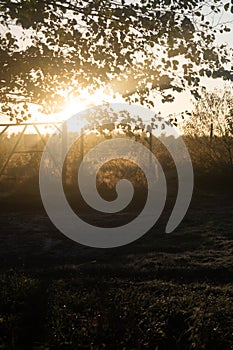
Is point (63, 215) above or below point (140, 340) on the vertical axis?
above

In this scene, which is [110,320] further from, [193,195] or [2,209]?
[193,195]

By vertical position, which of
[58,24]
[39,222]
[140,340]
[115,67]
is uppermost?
[58,24]

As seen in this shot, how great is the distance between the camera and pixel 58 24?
9844 mm

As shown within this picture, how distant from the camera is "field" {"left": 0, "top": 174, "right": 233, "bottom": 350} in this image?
5.43 metres

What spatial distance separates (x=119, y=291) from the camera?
23.7 feet

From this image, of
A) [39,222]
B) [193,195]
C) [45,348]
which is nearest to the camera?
[45,348]

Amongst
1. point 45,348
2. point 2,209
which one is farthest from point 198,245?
point 2,209

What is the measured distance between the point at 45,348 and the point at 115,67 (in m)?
6.06

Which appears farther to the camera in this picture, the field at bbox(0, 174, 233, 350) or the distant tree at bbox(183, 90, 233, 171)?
the distant tree at bbox(183, 90, 233, 171)

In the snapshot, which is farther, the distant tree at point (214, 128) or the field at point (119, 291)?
the distant tree at point (214, 128)

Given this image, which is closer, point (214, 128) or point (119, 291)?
point (119, 291)

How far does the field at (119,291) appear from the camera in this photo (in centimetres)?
543

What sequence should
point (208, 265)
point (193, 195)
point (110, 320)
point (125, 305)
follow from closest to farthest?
1. point (110, 320)
2. point (125, 305)
3. point (208, 265)
4. point (193, 195)

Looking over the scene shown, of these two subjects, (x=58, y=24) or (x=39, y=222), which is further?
(x=39, y=222)
